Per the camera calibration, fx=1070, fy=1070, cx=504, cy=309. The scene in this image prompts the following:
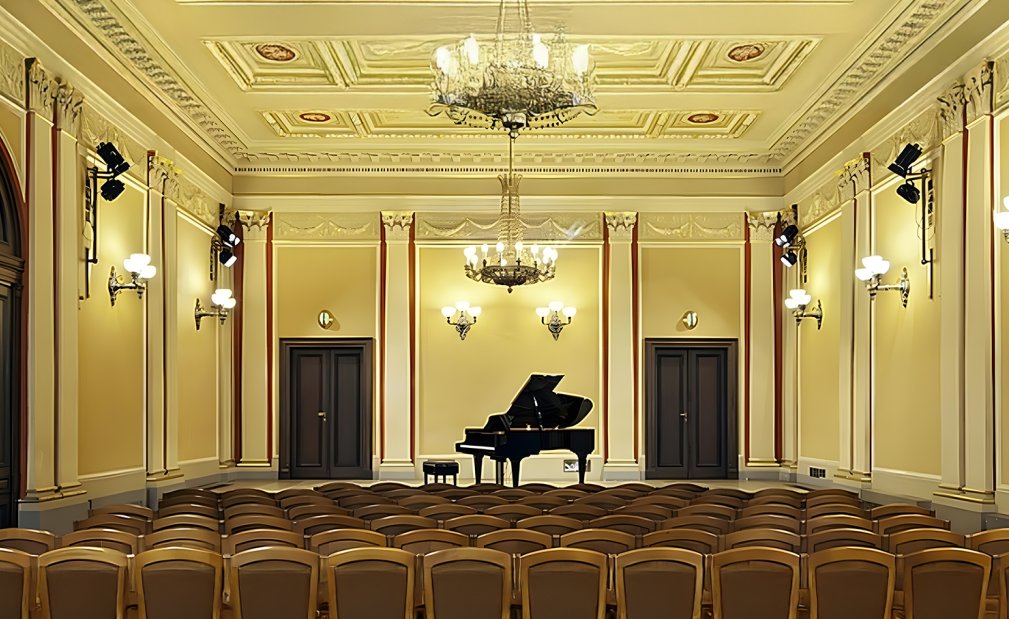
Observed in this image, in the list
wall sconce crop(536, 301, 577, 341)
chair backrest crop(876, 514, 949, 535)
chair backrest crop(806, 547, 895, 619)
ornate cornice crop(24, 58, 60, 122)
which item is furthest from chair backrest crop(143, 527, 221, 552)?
wall sconce crop(536, 301, 577, 341)

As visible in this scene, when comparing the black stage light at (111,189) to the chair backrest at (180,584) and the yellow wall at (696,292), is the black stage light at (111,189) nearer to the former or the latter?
the chair backrest at (180,584)

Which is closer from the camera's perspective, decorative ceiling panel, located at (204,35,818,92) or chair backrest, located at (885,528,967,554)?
chair backrest, located at (885,528,967,554)

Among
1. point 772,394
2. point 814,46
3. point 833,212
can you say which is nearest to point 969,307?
point 814,46

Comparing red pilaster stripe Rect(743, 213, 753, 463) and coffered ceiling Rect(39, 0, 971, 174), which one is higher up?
coffered ceiling Rect(39, 0, 971, 174)

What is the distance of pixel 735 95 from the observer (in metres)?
12.6

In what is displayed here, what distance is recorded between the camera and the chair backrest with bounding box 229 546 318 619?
5129 mm

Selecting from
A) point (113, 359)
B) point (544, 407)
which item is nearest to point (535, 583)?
point (113, 359)

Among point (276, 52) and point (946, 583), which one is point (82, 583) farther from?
point (276, 52)

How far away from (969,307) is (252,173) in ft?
33.9

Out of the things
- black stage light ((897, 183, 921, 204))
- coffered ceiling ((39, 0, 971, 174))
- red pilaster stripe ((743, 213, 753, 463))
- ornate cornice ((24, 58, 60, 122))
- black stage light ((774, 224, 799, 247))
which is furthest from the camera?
red pilaster stripe ((743, 213, 753, 463))

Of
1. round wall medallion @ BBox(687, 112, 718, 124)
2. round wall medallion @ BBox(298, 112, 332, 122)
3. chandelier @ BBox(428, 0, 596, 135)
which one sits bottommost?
chandelier @ BBox(428, 0, 596, 135)

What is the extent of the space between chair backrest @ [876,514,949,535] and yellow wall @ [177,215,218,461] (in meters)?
8.90

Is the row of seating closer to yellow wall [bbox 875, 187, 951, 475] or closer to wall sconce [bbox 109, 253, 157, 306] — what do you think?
yellow wall [bbox 875, 187, 951, 475]

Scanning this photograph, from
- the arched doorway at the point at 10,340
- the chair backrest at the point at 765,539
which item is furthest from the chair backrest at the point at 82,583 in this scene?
the arched doorway at the point at 10,340
